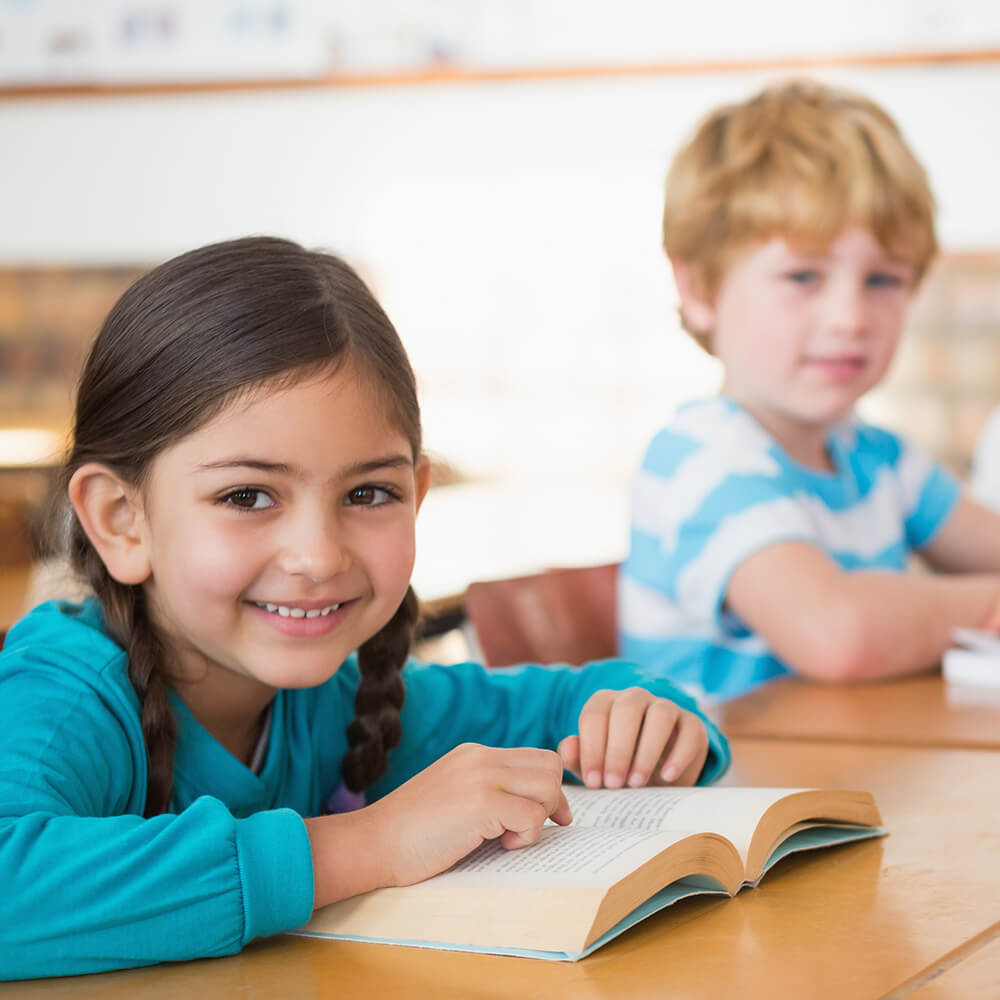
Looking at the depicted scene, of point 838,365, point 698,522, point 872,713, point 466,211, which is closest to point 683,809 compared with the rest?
point 872,713

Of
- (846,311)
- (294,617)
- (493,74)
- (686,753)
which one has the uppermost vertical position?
(493,74)

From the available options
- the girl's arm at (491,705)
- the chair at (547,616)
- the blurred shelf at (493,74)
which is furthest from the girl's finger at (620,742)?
the blurred shelf at (493,74)

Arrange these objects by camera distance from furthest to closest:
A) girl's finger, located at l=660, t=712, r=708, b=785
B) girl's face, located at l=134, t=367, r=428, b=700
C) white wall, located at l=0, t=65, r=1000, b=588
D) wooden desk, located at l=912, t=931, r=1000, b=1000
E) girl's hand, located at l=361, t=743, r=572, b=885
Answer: white wall, located at l=0, t=65, r=1000, b=588 → girl's finger, located at l=660, t=712, r=708, b=785 → girl's face, located at l=134, t=367, r=428, b=700 → girl's hand, located at l=361, t=743, r=572, b=885 → wooden desk, located at l=912, t=931, r=1000, b=1000

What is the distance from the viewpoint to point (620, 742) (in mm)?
882

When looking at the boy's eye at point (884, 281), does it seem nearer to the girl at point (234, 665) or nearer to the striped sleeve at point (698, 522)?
the striped sleeve at point (698, 522)

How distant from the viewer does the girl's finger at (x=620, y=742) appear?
2.90ft

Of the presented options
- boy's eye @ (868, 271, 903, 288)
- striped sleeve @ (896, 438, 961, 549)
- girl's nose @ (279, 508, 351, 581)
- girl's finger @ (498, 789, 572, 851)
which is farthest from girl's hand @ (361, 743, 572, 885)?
striped sleeve @ (896, 438, 961, 549)

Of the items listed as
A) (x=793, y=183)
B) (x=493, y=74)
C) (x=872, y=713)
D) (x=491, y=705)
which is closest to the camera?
(x=491, y=705)

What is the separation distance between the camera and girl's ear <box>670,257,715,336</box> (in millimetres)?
1694

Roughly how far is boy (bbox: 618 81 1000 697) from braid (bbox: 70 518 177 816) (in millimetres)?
706

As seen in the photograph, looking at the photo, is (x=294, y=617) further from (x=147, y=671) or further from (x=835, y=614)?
(x=835, y=614)

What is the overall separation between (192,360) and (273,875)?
1.03 feet

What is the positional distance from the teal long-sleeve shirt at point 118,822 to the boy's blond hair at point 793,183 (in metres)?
0.81

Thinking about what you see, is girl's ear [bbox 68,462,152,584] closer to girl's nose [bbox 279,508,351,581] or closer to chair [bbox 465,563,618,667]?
girl's nose [bbox 279,508,351,581]
